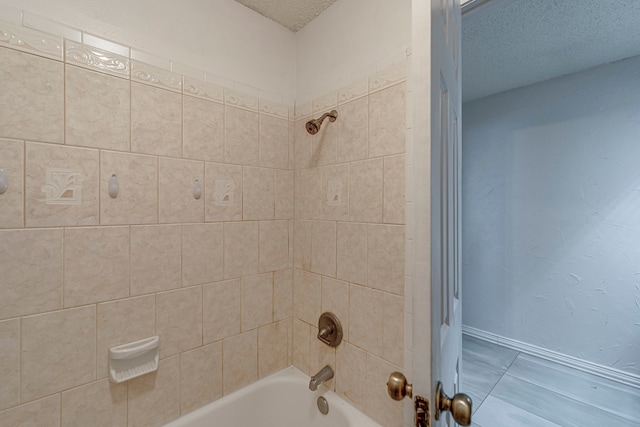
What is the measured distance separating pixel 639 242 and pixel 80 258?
3.38 m

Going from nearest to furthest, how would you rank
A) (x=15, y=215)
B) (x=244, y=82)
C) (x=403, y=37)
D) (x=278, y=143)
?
(x=15, y=215), (x=403, y=37), (x=244, y=82), (x=278, y=143)

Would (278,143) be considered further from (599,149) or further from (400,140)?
(599,149)

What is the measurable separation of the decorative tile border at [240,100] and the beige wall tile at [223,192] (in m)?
0.29

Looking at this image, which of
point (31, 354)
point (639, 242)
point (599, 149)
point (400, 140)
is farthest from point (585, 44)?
point (31, 354)

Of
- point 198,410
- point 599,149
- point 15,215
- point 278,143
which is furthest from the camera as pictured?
point 599,149

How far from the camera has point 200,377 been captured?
1210 mm

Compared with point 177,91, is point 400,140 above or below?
below

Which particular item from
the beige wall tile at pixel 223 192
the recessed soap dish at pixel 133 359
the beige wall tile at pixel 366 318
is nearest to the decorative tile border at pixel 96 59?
the beige wall tile at pixel 223 192

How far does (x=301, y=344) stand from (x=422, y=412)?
1080mm

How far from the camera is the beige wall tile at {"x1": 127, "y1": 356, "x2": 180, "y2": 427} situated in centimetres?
105

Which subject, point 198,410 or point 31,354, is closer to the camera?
point 31,354

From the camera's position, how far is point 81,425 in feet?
3.08

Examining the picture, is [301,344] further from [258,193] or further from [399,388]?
[399,388]

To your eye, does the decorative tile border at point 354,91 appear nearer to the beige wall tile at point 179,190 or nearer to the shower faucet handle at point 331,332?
the beige wall tile at point 179,190
